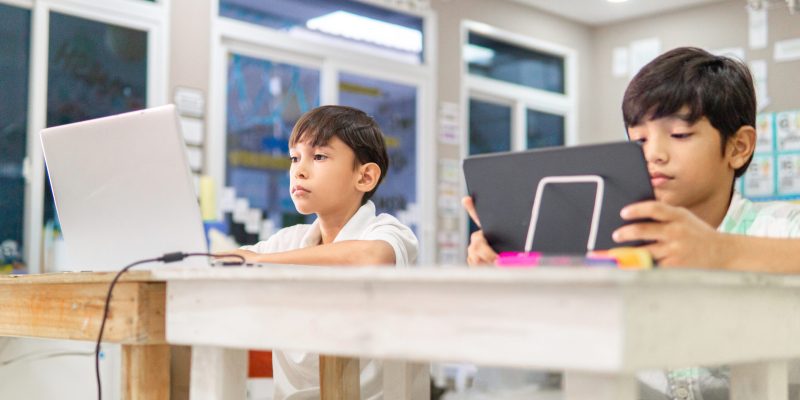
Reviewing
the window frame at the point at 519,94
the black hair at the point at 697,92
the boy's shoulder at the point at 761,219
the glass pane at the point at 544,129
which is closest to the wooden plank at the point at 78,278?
the black hair at the point at 697,92

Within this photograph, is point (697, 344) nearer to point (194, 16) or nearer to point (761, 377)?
point (761, 377)

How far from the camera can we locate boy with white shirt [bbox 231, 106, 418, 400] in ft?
5.64

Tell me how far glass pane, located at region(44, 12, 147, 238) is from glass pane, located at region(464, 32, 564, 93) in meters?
2.31

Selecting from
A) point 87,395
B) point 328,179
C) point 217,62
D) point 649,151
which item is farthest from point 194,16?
point 649,151

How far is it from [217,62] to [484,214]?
3357mm

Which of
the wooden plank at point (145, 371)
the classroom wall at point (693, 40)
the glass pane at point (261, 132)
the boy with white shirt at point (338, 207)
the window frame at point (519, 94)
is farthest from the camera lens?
the window frame at point (519, 94)

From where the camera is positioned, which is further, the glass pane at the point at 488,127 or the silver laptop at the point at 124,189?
the glass pane at the point at 488,127

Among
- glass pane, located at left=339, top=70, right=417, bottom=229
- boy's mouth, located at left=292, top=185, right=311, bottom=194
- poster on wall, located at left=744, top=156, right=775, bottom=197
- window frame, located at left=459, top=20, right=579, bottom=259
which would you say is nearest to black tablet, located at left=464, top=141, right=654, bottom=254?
boy's mouth, located at left=292, top=185, right=311, bottom=194

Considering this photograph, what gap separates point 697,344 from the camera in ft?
2.81

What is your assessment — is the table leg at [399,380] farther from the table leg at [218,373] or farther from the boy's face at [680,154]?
the boy's face at [680,154]

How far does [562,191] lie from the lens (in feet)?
3.41

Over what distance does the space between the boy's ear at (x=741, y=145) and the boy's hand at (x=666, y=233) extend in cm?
53

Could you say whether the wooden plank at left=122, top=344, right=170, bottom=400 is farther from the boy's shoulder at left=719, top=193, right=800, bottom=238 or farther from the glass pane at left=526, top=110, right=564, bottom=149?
the glass pane at left=526, top=110, right=564, bottom=149

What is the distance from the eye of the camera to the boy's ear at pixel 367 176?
1.91 meters
